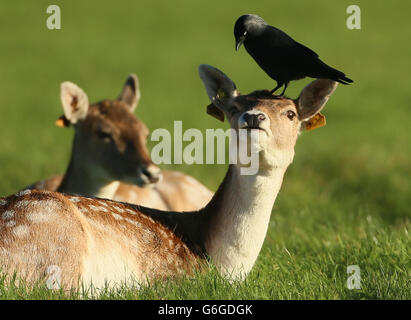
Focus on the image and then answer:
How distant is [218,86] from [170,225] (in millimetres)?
938

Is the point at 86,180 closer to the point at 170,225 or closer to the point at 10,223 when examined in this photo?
the point at 170,225

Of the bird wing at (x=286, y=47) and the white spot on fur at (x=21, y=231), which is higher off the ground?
the bird wing at (x=286, y=47)

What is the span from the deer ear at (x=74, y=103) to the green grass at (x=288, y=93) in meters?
1.58

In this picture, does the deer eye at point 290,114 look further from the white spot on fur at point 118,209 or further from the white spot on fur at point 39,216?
the white spot on fur at point 39,216

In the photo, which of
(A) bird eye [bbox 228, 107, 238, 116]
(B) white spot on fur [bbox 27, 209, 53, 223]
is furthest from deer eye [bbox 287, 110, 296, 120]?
(B) white spot on fur [bbox 27, 209, 53, 223]

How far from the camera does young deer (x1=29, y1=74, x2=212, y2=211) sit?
23.2 feet

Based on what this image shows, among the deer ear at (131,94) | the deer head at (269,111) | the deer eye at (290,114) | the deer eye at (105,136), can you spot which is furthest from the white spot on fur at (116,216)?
the deer ear at (131,94)

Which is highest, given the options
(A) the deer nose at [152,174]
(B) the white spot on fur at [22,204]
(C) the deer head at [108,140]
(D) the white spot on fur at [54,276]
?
(C) the deer head at [108,140]

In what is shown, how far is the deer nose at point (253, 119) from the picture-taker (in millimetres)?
4633

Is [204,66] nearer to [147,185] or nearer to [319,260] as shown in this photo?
[319,260]

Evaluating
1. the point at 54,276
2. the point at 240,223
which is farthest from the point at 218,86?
the point at 54,276

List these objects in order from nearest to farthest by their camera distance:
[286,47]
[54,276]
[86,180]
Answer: [54,276] < [286,47] < [86,180]

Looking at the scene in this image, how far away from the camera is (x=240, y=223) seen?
4969 mm

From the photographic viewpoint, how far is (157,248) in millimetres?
4828
